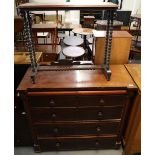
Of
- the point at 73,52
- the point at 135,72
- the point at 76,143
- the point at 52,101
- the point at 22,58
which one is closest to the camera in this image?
the point at 52,101

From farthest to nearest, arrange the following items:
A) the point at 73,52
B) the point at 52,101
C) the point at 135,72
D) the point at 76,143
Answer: the point at 73,52 → the point at 76,143 → the point at 135,72 → the point at 52,101

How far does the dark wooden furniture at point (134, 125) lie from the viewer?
1460mm

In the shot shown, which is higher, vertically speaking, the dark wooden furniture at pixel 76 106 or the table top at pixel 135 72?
the table top at pixel 135 72

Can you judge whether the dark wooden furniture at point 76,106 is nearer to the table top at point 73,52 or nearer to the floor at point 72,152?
the floor at point 72,152

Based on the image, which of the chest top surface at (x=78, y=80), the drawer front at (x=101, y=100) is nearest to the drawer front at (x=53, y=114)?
the drawer front at (x=101, y=100)

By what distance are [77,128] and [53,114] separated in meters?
0.30

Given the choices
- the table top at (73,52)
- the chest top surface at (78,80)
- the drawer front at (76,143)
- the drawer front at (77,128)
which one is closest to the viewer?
the chest top surface at (78,80)

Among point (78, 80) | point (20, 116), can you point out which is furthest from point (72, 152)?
point (78, 80)

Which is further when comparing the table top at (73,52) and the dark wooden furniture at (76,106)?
the table top at (73,52)

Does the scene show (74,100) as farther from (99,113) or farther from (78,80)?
(99,113)

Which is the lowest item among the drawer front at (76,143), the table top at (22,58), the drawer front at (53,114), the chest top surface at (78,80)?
the drawer front at (76,143)

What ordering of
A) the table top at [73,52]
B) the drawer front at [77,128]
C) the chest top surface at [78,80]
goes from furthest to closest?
1. the table top at [73,52]
2. the drawer front at [77,128]
3. the chest top surface at [78,80]

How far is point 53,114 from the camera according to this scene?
1.56 metres
